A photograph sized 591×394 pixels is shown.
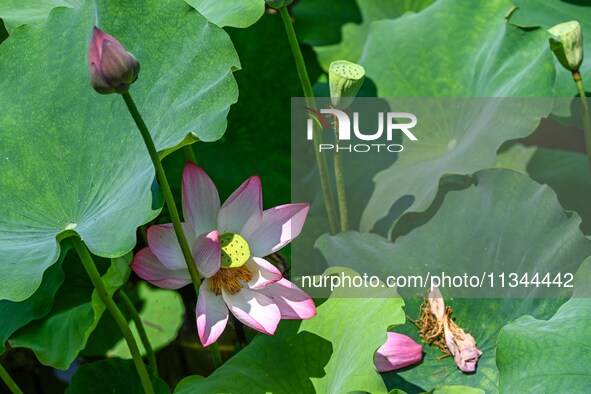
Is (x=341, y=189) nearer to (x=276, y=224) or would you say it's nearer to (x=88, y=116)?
(x=276, y=224)

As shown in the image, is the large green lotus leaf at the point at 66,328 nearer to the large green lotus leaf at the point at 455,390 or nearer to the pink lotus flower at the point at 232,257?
the pink lotus flower at the point at 232,257

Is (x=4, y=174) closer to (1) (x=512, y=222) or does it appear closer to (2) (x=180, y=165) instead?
(2) (x=180, y=165)

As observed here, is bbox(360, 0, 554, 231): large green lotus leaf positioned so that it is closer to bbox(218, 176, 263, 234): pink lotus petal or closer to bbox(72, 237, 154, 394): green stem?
bbox(218, 176, 263, 234): pink lotus petal

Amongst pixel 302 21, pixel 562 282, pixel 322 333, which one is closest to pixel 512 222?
pixel 562 282

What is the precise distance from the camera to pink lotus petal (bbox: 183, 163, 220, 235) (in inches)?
45.8

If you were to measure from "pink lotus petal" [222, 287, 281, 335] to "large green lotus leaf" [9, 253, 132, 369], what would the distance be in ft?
0.69

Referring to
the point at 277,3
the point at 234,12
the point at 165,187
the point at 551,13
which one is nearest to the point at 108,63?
the point at 165,187

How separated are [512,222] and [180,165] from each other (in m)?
0.68

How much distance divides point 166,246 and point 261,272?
137 mm

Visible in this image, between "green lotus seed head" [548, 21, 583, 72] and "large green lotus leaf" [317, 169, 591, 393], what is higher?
"green lotus seed head" [548, 21, 583, 72]

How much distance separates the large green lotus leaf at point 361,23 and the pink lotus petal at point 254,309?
86cm

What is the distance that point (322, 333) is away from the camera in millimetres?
1160

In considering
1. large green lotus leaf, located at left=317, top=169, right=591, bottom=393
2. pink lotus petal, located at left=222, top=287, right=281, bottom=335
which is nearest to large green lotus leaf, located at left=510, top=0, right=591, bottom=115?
large green lotus leaf, located at left=317, top=169, right=591, bottom=393

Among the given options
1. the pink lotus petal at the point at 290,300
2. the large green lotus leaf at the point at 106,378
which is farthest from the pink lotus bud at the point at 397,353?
the large green lotus leaf at the point at 106,378
